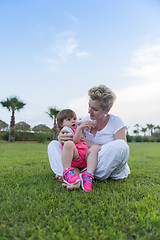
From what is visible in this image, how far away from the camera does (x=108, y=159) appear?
8.29 ft

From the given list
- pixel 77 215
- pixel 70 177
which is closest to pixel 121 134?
pixel 70 177

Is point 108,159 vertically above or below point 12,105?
below

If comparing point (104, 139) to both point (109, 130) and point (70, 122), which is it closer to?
point (109, 130)

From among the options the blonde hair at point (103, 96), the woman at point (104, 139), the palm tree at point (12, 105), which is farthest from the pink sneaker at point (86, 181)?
the palm tree at point (12, 105)

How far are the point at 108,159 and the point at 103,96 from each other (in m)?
0.84

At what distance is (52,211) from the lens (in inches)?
69.6

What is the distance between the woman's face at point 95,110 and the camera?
8.98 ft

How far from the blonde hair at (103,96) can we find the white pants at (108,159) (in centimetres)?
55

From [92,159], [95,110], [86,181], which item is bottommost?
[86,181]

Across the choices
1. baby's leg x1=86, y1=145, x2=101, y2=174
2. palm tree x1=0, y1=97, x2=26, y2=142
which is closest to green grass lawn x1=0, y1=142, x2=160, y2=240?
baby's leg x1=86, y1=145, x2=101, y2=174

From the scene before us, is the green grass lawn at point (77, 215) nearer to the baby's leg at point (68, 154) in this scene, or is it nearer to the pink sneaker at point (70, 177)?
the pink sneaker at point (70, 177)

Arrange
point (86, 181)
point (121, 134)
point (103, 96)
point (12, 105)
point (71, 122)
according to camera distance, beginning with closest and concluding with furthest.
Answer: point (86, 181), point (103, 96), point (121, 134), point (71, 122), point (12, 105)

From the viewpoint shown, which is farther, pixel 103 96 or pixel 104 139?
pixel 104 139

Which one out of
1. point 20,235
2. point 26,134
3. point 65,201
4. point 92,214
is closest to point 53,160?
point 65,201
